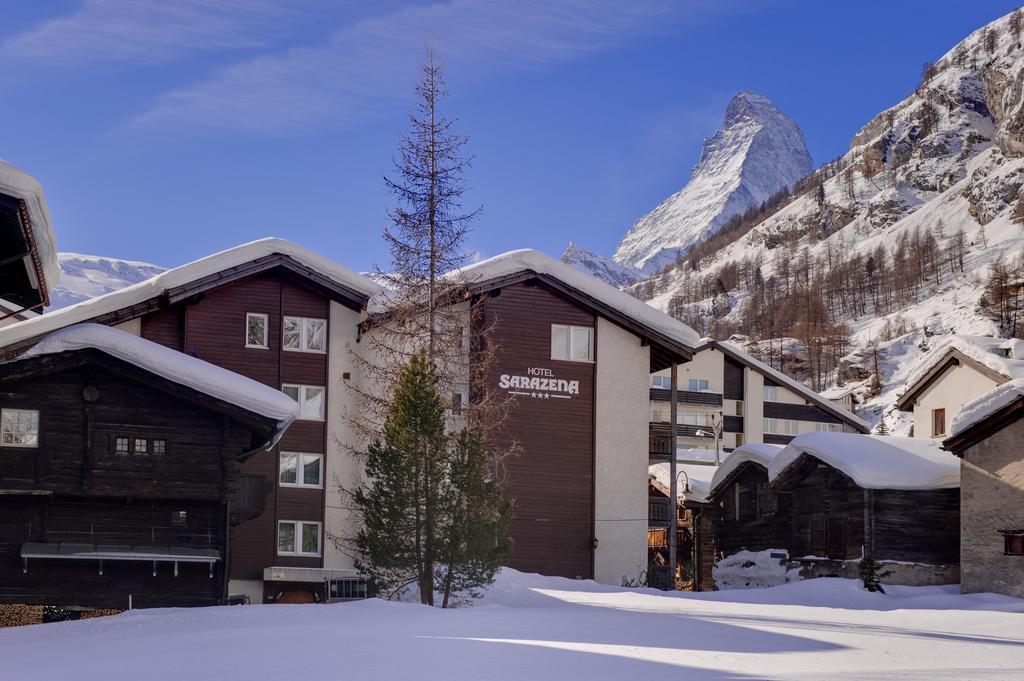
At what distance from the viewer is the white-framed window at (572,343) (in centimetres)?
4472

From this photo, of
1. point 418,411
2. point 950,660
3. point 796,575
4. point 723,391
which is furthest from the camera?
point 723,391

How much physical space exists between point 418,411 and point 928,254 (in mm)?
164063

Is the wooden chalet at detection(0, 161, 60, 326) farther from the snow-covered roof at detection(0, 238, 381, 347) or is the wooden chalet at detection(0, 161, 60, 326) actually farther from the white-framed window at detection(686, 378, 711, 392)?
the white-framed window at detection(686, 378, 711, 392)

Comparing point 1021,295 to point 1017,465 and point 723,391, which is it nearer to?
point 723,391

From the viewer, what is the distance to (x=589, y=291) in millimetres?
44500

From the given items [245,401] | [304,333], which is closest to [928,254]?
[304,333]

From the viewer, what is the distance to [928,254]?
589 feet

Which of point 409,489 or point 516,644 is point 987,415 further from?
point 516,644

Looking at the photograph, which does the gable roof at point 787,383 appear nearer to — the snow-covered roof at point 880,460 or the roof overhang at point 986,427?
the snow-covered roof at point 880,460

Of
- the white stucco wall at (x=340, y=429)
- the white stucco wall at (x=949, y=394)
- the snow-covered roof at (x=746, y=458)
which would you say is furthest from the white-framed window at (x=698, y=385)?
the white stucco wall at (x=340, y=429)

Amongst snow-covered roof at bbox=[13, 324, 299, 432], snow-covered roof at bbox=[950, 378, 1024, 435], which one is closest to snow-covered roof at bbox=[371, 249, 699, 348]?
snow-covered roof at bbox=[950, 378, 1024, 435]

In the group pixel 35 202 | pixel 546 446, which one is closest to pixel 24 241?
pixel 35 202

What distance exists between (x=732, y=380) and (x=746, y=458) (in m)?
43.1

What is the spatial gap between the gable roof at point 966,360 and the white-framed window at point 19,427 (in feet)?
104
